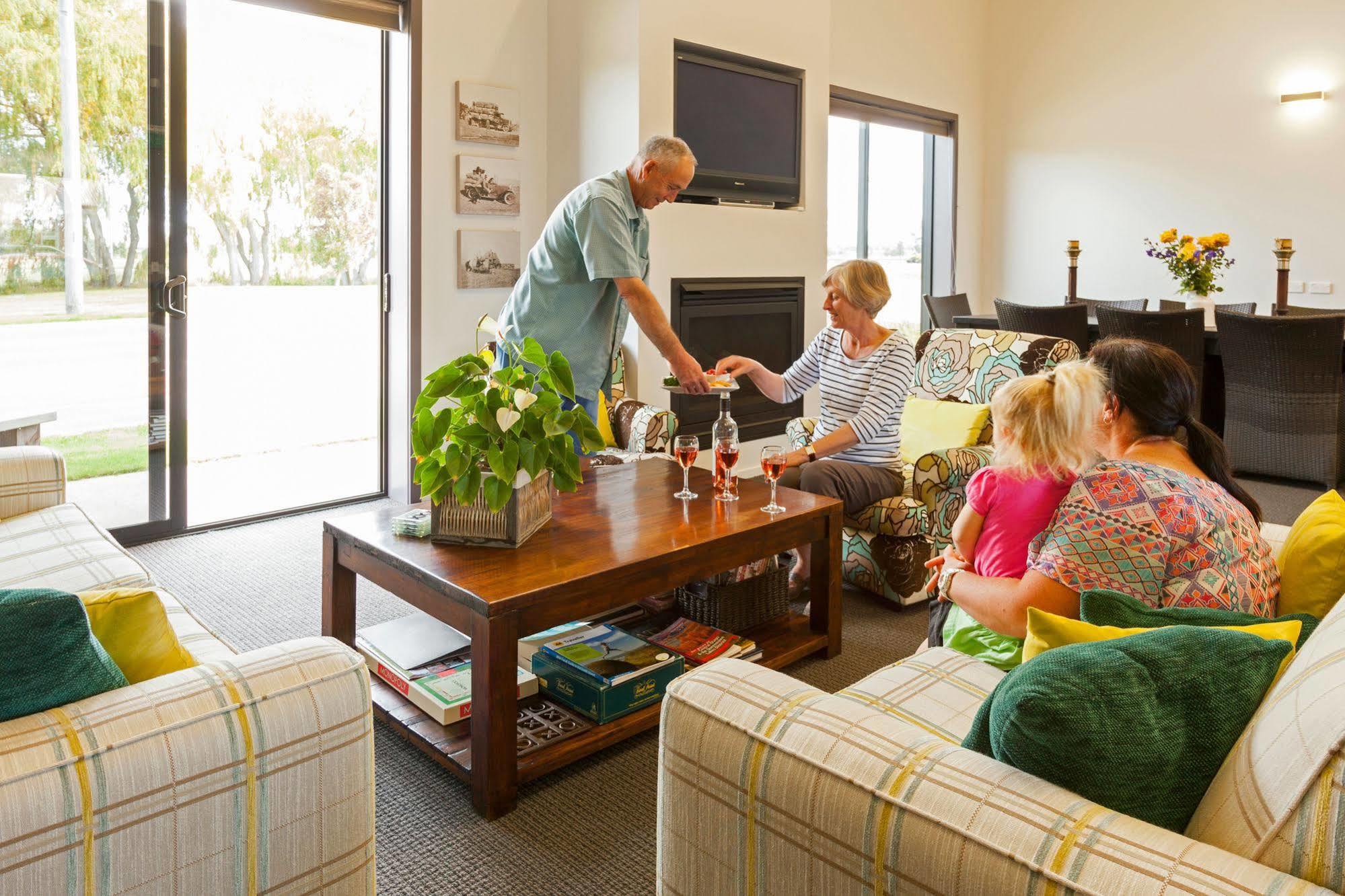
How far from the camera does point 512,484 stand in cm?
228

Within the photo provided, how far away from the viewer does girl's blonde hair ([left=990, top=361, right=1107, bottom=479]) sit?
1.69 meters

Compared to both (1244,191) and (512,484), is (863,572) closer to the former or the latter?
(512,484)

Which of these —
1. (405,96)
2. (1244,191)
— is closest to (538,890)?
(405,96)

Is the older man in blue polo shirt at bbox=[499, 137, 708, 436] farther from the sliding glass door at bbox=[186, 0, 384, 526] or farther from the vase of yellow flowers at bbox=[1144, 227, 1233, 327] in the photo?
the vase of yellow flowers at bbox=[1144, 227, 1233, 327]

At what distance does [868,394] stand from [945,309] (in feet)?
11.1

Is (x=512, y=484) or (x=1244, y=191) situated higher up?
(x=1244, y=191)

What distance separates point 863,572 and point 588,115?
8.81ft

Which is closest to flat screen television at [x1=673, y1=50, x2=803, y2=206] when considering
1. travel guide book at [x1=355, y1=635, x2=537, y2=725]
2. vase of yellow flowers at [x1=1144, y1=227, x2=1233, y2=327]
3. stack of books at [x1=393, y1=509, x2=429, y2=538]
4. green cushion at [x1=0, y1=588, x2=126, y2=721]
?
vase of yellow flowers at [x1=1144, y1=227, x2=1233, y2=327]

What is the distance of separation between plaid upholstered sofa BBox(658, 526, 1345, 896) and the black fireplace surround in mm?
3805

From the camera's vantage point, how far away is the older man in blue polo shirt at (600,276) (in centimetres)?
324

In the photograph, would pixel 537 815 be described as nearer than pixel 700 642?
Yes

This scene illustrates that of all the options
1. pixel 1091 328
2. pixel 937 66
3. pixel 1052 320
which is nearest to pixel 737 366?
pixel 1052 320

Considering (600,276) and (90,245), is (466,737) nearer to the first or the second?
(600,276)

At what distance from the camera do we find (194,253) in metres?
4.20
